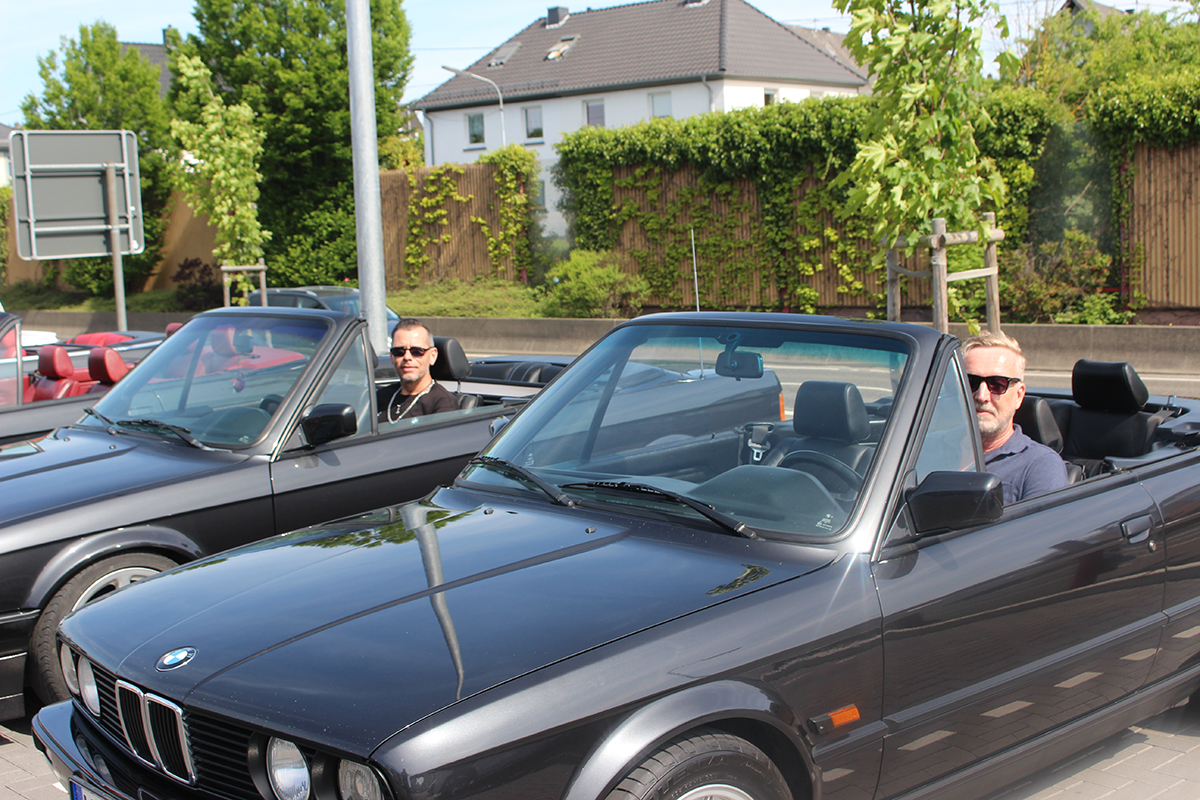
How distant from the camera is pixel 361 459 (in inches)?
203

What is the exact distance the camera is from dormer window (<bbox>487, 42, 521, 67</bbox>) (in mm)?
53750

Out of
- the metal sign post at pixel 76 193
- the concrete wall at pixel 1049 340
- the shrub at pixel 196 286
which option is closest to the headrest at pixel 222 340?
the metal sign post at pixel 76 193

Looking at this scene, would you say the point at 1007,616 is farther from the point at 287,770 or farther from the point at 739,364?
the point at 287,770

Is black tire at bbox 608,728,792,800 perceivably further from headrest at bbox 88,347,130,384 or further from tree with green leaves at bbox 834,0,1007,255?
tree with green leaves at bbox 834,0,1007,255

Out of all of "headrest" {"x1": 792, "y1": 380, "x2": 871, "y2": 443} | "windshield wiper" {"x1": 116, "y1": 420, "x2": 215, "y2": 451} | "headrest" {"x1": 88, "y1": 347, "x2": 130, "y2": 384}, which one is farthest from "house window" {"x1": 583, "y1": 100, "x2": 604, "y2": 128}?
"headrest" {"x1": 792, "y1": 380, "x2": 871, "y2": 443}

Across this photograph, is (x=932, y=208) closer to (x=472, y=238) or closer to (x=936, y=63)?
(x=936, y=63)

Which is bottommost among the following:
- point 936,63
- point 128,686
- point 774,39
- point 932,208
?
point 128,686

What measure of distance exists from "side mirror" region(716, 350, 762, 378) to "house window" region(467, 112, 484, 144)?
50719 millimetres

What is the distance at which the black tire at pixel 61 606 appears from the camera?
13.6ft

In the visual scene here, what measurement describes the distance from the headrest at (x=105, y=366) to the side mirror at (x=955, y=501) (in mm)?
5654

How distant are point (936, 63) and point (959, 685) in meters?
6.23

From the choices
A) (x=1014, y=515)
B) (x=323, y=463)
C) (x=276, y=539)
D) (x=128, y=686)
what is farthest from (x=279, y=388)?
(x=1014, y=515)

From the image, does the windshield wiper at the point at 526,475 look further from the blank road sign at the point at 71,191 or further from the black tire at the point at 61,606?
the blank road sign at the point at 71,191

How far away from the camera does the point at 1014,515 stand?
320cm
